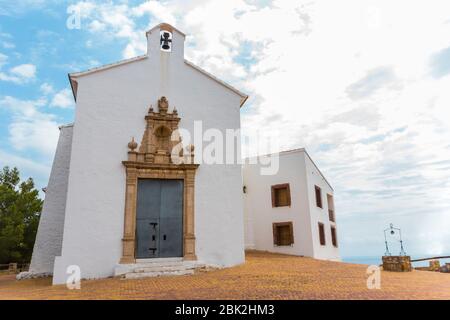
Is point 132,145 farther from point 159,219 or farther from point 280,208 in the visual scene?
point 280,208

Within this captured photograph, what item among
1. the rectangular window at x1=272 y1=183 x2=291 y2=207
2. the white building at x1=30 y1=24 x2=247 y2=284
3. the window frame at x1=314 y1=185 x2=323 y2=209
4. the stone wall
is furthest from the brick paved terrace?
the window frame at x1=314 y1=185 x2=323 y2=209

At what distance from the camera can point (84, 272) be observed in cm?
1109

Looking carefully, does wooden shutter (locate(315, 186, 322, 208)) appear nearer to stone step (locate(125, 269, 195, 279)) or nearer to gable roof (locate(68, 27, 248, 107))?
gable roof (locate(68, 27, 248, 107))

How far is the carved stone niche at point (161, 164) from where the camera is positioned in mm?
12133

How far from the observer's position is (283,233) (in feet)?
66.9

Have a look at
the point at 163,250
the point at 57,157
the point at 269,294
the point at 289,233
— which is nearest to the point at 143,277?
the point at 163,250

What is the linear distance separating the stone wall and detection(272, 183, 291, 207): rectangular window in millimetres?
7320

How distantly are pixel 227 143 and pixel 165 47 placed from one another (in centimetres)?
503

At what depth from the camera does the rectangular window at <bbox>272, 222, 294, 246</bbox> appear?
20016 mm

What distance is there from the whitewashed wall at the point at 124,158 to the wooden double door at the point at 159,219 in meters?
0.68

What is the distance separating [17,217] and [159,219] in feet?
50.3
